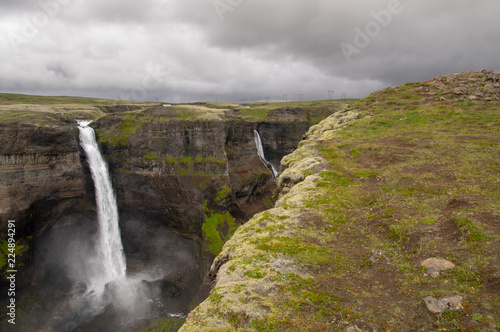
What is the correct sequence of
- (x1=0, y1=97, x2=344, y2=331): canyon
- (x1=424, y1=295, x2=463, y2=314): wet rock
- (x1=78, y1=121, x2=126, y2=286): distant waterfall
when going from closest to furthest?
1. (x1=424, y1=295, x2=463, y2=314): wet rock
2. (x1=0, y1=97, x2=344, y2=331): canyon
3. (x1=78, y1=121, x2=126, y2=286): distant waterfall

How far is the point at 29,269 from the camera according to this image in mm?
34312

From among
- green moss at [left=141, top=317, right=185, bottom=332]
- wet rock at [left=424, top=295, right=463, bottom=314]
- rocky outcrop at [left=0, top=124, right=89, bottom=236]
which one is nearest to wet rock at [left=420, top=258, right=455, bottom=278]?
wet rock at [left=424, top=295, right=463, bottom=314]

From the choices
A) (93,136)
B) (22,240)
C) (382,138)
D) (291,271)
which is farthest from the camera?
(93,136)

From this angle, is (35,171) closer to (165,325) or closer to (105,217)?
(105,217)

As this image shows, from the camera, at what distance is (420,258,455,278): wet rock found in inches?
298

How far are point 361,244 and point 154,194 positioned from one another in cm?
4014

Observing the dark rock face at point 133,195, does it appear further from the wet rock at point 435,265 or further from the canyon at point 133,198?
the wet rock at point 435,265

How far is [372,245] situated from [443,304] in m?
3.05

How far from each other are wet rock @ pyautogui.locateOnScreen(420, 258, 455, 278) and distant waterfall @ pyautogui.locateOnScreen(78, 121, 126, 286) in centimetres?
4085

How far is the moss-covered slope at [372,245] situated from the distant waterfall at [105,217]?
3426cm

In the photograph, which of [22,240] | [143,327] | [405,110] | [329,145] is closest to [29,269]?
[22,240]

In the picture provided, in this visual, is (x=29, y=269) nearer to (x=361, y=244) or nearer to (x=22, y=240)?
(x=22, y=240)

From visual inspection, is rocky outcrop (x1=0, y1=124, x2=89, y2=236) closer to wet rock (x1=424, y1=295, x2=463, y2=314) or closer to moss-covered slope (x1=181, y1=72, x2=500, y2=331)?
moss-covered slope (x1=181, y1=72, x2=500, y2=331)

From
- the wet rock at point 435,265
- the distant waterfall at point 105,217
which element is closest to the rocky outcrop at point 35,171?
the distant waterfall at point 105,217
